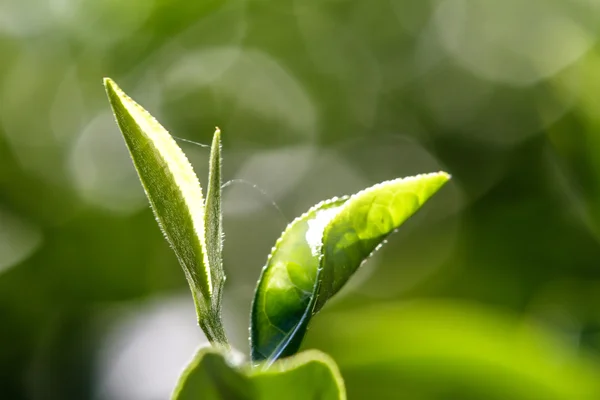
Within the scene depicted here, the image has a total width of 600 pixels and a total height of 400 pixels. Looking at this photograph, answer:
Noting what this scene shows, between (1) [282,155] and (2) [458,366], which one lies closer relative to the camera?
(2) [458,366]

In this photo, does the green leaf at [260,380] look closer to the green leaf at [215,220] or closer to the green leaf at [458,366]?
the green leaf at [215,220]

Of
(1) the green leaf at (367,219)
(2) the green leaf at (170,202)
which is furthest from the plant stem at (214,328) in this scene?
(1) the green leaf at (367,219)

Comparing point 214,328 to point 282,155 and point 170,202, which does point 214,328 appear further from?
point 282,155

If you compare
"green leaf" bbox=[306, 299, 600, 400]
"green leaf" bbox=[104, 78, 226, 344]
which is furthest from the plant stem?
"green leaf" bbox=[306, 299, 600, 400]

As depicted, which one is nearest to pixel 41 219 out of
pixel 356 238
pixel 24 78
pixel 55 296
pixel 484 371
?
pixel 55 296

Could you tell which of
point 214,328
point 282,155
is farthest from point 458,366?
point 282,155

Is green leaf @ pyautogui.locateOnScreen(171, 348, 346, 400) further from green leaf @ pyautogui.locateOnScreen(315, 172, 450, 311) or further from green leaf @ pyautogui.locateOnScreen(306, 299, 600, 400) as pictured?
green leaf @ pyautogui.locateOnScreen(306, 299, 600, 400)

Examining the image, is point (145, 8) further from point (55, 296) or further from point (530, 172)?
point (530, 172)
